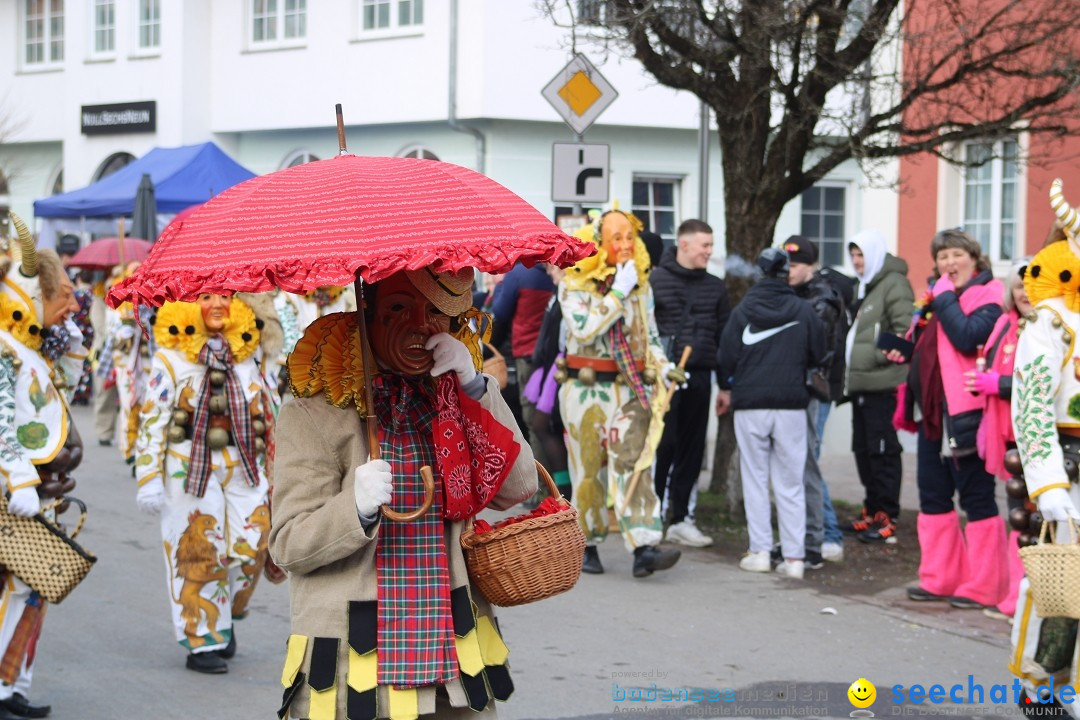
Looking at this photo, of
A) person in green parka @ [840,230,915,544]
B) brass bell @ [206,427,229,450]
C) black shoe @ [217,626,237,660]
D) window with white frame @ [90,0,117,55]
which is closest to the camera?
brass bell @ [206,427,229,450]

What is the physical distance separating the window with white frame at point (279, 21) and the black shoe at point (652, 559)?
54.8 feet

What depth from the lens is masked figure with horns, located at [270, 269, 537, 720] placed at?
3471mm

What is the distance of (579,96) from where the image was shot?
11.7 metres

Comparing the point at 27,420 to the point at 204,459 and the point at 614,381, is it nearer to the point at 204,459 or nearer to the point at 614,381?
the point at 204,459

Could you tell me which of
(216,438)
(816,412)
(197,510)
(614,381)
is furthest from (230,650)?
(816,412)

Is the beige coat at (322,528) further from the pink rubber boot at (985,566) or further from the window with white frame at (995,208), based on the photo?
the window with white frame at (995,208)

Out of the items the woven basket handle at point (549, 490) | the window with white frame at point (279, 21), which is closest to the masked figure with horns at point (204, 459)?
the woven basket handle at point (549, 490)

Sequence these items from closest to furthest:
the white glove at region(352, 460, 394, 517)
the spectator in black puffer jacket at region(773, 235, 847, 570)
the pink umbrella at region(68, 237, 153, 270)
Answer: the white glove at region(352, 460, 394, 517) → the spectator in black puffer jacket at region(773, 235, 847, 570) → the pink umbrella at region(68, 237, 153, 270)

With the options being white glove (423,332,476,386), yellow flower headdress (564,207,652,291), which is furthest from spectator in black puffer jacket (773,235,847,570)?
white glove (423,332,476,386)

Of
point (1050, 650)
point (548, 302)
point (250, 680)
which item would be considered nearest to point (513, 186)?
point (548, 302)

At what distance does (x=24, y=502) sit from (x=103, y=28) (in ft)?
74.1

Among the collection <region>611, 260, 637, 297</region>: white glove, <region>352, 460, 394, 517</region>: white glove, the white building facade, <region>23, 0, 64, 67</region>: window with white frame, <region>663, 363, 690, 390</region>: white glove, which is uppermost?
<region>23, 0, 64, 67</region>: window with white frame

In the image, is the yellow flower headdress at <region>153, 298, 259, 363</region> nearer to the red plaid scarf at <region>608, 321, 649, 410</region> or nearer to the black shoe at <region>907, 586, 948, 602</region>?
the red plaid scarf at <region>608, 321, 649, 410</region>

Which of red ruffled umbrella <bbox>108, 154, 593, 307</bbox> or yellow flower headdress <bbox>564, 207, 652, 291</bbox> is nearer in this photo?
red ruffled umbrella <bbox>108, 154, 593, 307</bbox>
